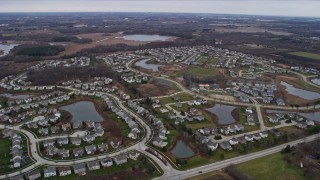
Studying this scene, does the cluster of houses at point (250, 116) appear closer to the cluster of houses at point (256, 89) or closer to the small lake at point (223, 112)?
the small lake at point (223, 112)

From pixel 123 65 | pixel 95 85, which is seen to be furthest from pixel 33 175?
pixel 123 65

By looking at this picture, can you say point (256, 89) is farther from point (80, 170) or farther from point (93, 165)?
point (80, 170)

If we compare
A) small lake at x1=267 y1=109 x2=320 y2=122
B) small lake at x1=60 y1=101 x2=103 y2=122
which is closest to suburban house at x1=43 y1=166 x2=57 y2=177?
small lake at x1=60 y1=101 x2=103 y2=122

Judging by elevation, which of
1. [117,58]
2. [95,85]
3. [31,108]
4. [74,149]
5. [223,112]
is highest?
[117,58]

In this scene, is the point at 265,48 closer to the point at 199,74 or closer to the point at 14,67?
the point at 199,74

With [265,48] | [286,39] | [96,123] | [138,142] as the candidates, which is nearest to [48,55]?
[96,123]
